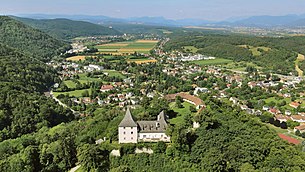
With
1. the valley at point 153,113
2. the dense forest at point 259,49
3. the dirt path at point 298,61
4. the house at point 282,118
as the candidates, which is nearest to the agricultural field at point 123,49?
the dense forest at point 259,49

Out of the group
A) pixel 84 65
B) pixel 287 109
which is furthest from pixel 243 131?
pixel 84 65

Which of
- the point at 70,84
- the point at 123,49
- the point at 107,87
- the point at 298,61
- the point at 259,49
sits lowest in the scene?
the point at 70,84

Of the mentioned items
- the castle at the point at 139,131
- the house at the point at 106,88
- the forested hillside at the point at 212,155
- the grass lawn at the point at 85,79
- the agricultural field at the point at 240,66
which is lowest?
the grass lawn at the point at 85,79

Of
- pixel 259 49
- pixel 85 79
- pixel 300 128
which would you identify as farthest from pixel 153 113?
pixel 259 49

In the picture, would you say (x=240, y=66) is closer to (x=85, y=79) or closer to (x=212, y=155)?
Answer: (x=85, y=79)

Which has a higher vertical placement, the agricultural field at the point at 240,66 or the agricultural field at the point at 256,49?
the agricultural field at the point at 256,49

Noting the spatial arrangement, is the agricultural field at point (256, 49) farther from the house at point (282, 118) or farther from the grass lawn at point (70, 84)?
the grass lawn at point (70, 84)
